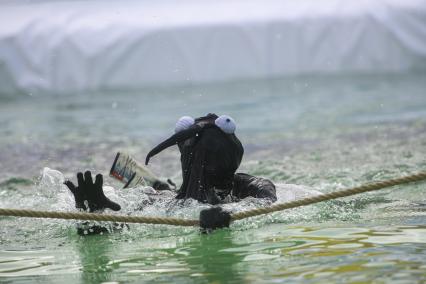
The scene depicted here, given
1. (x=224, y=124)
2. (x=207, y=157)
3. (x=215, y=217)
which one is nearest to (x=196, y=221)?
(x=215, y=217)

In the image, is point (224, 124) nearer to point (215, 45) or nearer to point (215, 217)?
point (215, 217)

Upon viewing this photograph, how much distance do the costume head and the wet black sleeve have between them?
0.14 meters

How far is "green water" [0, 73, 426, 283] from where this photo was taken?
371cm

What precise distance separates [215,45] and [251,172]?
4603 mm

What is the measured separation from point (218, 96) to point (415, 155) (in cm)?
401

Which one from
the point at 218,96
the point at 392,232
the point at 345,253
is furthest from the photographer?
the point at 218,96

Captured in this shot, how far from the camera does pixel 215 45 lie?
1088 cm

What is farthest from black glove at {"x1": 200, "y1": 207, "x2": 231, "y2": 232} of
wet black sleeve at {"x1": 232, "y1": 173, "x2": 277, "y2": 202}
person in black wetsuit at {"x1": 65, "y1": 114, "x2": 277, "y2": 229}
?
wet black sleeve at {"x1": 232, "y1": 173, "x2": 277, "y2": 202}

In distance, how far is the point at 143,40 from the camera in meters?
11.0

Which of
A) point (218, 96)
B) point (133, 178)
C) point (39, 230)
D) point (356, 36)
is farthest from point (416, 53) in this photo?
point (39, 230)

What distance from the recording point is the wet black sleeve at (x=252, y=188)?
4617 millimetres

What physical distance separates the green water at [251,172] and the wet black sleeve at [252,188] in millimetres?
117

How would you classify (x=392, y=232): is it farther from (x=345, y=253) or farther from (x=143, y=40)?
(x=143, y=40)

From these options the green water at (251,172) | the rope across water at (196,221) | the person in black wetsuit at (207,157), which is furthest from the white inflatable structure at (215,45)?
the rope across water at (196,221)
